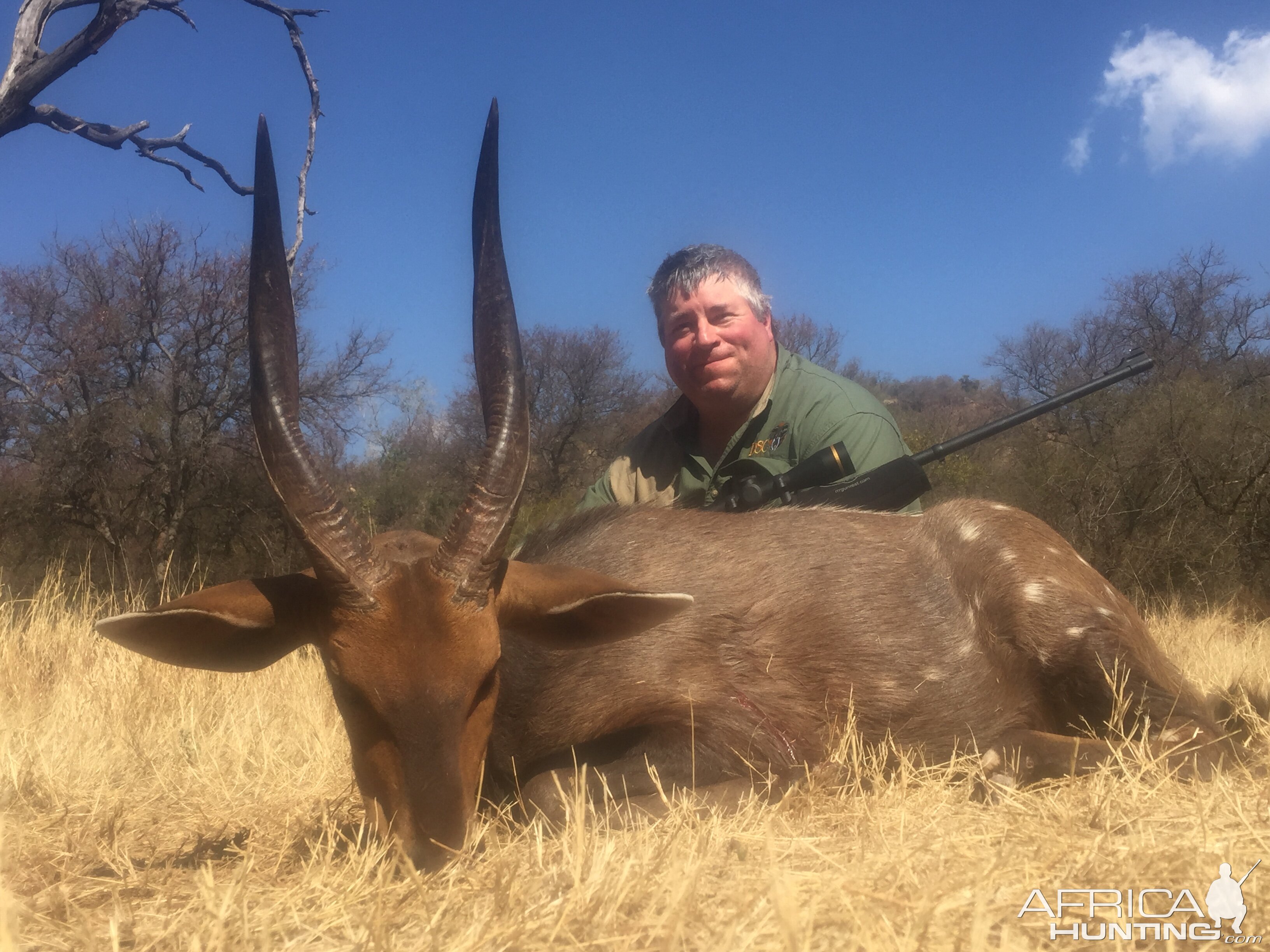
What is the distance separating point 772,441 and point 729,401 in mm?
398

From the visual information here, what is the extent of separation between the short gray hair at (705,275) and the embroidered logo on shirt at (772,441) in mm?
784

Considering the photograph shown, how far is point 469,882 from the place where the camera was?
229 centimetres

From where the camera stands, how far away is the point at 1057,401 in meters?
6.31

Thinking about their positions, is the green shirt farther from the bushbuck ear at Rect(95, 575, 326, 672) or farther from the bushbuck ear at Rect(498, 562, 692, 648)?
the bushbuck ear at Rect(95, 575, 326, 672)

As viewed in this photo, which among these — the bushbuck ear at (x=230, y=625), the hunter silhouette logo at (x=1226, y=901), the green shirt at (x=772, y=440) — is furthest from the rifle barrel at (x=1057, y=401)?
the bushbuck ear at (x=230, y=625)

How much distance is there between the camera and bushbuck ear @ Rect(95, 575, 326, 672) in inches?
111

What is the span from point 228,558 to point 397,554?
10.3m

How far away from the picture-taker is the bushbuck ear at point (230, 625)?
2.82 metres

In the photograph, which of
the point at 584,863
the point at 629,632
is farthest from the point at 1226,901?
the point at 629,632

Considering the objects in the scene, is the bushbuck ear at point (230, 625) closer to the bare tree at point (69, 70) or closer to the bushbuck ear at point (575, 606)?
the bushbuck ear at point (575, 606)

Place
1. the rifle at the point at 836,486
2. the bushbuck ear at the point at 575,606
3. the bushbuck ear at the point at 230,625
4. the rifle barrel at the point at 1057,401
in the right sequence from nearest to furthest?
the bushbuck ear at the point at 230,625 < the bushbuck ear at the point at 575,606 < the rifle at the point at 836,486 < the rifle barrel at the point at 1057,401

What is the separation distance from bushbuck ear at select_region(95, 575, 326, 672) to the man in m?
2.65

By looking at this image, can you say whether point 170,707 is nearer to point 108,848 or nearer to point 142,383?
point 108,848

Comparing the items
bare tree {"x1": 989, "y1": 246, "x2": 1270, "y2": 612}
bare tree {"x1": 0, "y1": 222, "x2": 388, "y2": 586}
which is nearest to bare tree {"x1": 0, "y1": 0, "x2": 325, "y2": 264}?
bare tree {"x1": 0, "y1": 222, "x2": 388, "y2": 586}
